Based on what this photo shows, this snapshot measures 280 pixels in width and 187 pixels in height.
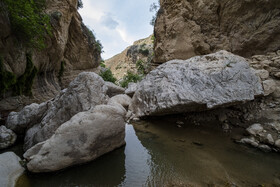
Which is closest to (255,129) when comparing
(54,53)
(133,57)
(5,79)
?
(5,79)

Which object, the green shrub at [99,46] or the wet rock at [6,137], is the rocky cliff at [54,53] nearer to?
the green shrub at [99,46]

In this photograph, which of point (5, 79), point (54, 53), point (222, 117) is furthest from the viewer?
point (54, 53)

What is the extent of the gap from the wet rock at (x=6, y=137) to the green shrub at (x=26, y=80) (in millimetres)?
3224

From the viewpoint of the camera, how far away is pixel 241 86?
4.09 meters

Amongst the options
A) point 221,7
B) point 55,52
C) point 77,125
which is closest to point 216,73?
point 77,125

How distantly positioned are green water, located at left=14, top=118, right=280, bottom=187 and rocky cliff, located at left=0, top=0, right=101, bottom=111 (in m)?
5.61

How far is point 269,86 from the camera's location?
4.44 metres

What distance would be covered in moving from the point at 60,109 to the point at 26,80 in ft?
17.8

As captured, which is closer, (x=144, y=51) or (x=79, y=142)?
(x=79, y=142)

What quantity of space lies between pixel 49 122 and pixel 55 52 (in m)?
8.49

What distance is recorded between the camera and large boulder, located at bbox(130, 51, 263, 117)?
13.2 feet

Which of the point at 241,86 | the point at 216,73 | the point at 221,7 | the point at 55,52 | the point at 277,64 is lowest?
the point at 241,86

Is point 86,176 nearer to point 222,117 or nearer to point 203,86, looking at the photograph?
point 203,86

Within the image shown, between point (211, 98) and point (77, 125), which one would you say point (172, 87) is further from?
point (77, 125)
